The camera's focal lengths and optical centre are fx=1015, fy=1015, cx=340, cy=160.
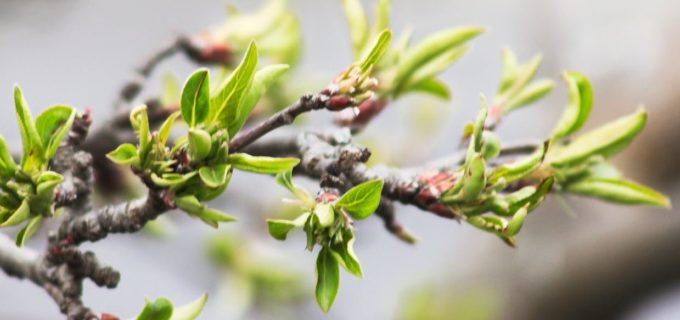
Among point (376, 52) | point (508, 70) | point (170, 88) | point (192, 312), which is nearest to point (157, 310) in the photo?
point (192, 312)

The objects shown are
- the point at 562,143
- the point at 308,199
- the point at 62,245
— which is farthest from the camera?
the point at 562,143

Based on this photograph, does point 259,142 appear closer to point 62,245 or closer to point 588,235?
point 62,245

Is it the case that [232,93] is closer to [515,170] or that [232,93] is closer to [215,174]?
[215,174]

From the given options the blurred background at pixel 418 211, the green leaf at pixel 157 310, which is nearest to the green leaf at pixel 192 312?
the green leaf at pixel 157 310

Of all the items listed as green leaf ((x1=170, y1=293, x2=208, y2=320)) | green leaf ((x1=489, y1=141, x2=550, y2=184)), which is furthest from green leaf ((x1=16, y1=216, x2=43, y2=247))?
green leaf ((x1=489, y1=141, x2=550, y2=184))

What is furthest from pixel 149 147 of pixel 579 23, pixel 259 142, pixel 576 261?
pixel 579 23

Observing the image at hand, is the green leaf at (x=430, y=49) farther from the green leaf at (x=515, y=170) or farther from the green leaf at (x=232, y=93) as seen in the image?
the green leaf at (x=232, y=93)

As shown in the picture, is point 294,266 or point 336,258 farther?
point 294,266
